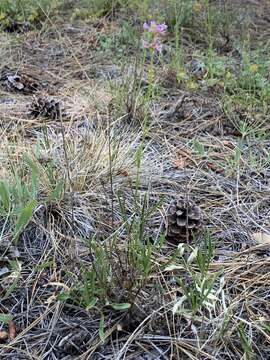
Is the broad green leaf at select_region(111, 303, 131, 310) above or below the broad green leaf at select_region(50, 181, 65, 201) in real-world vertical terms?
below

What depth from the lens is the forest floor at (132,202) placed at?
1274 millimetres

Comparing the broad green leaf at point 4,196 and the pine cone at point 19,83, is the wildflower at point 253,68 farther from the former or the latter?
the broad green leaf at point 4,196

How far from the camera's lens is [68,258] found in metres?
1.44

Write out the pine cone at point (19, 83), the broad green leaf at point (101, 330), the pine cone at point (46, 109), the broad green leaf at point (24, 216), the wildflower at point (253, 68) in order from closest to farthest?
the broad green leaf at point (101, 330), the broad green leaf at point (24, 216), the pine cone at point (46, 109), the wildflower at point (253, 68), the pine cone at point (19, 83)

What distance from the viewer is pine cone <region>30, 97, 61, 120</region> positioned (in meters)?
2.33

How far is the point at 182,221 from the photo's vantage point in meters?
1.56

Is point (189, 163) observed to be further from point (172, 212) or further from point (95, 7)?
point (95, 7)

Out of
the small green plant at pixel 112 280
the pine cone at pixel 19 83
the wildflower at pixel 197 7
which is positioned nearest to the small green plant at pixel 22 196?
the small green plant at pixel 112 280

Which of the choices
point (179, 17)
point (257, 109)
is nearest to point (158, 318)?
point (257, 109)

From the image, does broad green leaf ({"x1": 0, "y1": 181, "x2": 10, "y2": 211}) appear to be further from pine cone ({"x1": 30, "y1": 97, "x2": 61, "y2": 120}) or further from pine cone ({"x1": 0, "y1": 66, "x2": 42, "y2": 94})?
pine cone ({"x1": 0, "y1": 66, "x2": 42, "y2": 94})

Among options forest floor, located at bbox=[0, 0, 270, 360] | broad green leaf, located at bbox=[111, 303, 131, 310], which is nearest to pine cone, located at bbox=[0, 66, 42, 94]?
forest floor, located at bbox=[0, 0, 270, 360]

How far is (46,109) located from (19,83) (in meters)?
0.43

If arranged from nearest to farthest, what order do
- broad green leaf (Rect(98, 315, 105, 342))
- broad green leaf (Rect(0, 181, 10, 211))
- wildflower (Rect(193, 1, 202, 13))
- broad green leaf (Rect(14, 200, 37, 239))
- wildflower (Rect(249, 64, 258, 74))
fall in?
broad green leaf (Rect(98, 315, 105, 342)), broad green leaf (Rect(14, 200, 37, 239)), broad green leaf (Rect(0, 181, 10, 211)), wildflower (Rect(249, 64, 258, 74)), wildflower (Rect(193, 1, 202, 13))

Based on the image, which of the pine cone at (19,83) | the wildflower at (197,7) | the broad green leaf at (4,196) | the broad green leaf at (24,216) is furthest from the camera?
the wildflower at (197,7)
